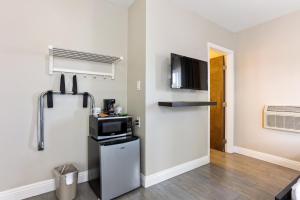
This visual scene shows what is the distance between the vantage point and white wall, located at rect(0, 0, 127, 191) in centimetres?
179

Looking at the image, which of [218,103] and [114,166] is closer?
[114,166]

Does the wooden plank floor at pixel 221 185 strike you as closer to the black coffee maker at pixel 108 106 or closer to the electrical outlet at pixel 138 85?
the black coffee maker at pixel 108 106

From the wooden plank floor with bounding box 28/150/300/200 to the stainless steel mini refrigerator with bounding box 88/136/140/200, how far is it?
0.13 metres

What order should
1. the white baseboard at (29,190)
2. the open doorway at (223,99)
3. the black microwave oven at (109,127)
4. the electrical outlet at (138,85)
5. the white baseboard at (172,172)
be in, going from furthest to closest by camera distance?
the open doorway at (223,99), the electrical outlet at (138,85), the white baseboard at (172,172), the black microwave oven at (109,127), the white baseboard at (29,190)

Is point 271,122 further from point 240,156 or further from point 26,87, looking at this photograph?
point 26,87

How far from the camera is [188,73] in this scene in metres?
2.43

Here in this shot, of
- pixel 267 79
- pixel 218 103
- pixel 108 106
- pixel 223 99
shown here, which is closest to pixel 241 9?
pixel 267 79

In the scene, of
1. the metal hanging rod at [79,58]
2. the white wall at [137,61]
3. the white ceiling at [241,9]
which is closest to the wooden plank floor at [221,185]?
the white wall at [137,61]

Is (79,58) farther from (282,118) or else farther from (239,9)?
(282,118)

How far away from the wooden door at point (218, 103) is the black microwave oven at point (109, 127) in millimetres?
2289

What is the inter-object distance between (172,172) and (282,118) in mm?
2091

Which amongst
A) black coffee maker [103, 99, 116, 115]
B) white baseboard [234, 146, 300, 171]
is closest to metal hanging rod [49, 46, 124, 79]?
black coffee maker [103, 99, 116, 115]

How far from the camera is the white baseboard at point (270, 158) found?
2706mm

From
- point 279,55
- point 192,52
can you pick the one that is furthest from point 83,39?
point 279,55
